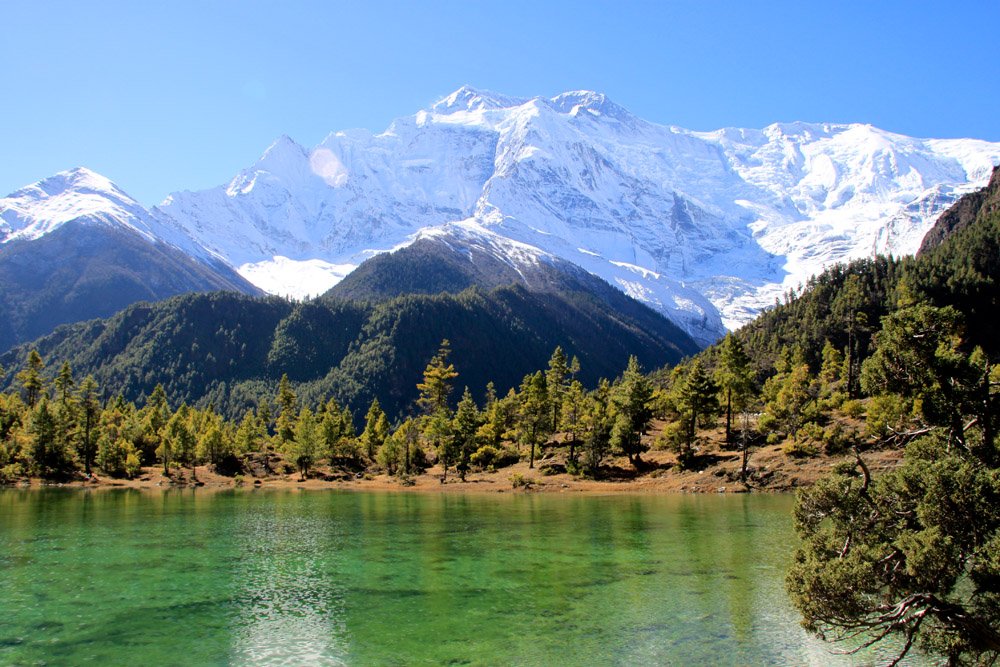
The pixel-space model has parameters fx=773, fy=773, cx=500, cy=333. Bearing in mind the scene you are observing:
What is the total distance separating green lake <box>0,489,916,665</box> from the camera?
3247cm

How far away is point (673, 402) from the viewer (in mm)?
139375

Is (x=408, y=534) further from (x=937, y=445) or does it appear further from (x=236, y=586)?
(x=937, y=445)

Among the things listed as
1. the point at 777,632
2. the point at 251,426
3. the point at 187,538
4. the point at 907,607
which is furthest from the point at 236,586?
the point at 251,426

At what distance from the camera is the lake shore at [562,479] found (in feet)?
330

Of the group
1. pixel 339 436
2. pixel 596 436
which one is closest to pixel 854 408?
pixel 596 436

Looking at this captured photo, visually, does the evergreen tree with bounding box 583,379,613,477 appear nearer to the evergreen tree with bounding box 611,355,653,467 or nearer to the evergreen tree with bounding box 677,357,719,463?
the evergreen tree with bounding box 611,355,653,467

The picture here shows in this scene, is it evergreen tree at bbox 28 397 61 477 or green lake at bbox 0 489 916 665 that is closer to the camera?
green lake at bbox 0 489 916 665

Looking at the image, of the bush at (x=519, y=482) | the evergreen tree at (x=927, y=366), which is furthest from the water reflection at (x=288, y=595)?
the bush at (x=519, y=482)

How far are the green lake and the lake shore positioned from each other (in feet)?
74.0

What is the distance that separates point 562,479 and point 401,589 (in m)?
75.9

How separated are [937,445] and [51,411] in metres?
133

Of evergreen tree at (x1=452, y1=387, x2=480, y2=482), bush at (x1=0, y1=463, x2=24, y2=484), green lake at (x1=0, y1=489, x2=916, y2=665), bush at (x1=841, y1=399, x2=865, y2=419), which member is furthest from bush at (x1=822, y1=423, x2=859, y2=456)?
bush at (x1=0, y1=463, x2=24, y2=484)

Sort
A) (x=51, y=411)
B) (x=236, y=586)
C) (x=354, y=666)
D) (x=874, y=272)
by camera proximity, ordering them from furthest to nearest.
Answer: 1. (x=874, y=272)
2. (x=51, y=411)
3. (x=236, y=586)
4. (x=354, y=666)

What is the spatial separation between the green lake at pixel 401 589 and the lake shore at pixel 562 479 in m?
22.5
